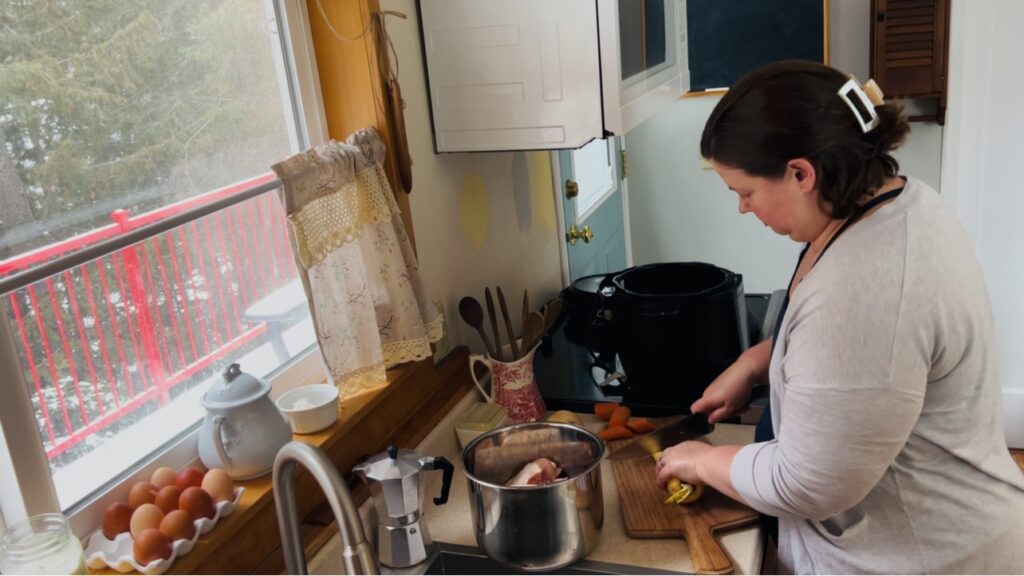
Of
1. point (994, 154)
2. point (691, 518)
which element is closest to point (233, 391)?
point (691, 518)

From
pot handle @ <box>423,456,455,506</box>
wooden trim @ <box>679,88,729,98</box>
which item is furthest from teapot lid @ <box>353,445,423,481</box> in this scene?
wooden trim @ <box>679,88,729,98</box>

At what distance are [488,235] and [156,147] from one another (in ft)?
3.16

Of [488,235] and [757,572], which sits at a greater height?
[488,235]

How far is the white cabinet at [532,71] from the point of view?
5.33ft

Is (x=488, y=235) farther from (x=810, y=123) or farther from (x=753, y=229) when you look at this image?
(x=753, y=229)

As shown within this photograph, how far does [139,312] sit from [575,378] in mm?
1025

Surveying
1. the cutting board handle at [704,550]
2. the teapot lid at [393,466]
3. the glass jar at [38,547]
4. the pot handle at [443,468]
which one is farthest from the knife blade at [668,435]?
the glass jar at [38,547]

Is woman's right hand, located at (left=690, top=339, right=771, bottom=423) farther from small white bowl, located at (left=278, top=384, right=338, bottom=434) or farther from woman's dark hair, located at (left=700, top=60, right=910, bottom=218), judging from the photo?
small white bowl, located at (left=278, top=384, right=338, bottom=434)

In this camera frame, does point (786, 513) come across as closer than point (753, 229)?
Yes

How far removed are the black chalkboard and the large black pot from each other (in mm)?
1820

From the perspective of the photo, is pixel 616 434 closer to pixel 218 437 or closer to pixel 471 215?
pixel 471 215

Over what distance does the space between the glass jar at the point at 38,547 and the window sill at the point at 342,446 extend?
17 cm

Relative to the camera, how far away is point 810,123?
1.13 m

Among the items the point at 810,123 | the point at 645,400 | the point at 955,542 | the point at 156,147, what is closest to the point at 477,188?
the point at 645,400
